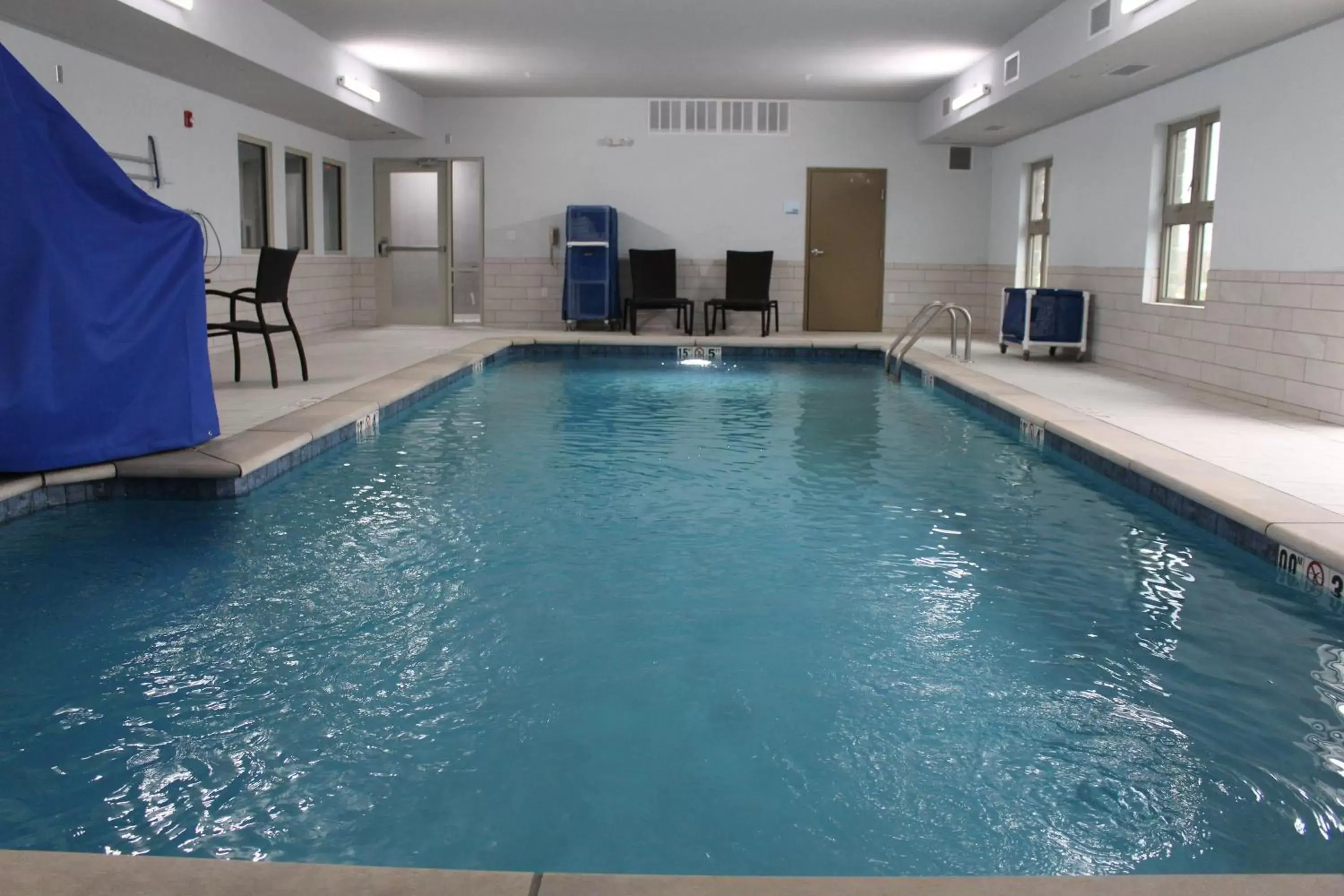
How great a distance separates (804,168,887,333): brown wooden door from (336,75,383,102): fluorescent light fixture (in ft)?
15.5

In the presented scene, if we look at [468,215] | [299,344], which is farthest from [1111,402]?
[468,215]

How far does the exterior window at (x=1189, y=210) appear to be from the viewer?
7.84 m

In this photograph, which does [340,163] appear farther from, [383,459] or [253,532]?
[253,532]

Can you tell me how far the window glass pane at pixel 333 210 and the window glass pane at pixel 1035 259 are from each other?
24.3 feet

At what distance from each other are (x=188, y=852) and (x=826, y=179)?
1167 centimetres

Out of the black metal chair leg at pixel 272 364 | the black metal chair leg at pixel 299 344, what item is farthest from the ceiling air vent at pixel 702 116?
the black metal chair leg at pixel 272 364

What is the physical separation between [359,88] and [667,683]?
869 cm

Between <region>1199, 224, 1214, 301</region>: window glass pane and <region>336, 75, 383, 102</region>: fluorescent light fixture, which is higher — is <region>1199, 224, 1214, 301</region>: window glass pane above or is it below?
below

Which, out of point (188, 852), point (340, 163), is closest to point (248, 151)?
point (340, 163)

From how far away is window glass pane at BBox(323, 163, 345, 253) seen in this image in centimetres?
1231

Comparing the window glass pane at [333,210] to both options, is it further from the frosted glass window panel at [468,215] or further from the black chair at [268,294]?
the black chair at [268,294]

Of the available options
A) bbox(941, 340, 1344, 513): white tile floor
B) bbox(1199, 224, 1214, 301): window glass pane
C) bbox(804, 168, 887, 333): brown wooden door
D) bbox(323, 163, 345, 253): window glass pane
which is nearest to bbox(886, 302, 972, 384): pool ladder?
bbox(941, 340, 1344, 513): white tile floor

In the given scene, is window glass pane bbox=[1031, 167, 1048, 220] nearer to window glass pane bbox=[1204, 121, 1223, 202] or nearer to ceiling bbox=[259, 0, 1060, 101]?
ceiling bbox=[259, 0, 1060, 101]

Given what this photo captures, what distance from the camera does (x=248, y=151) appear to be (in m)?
10.3
